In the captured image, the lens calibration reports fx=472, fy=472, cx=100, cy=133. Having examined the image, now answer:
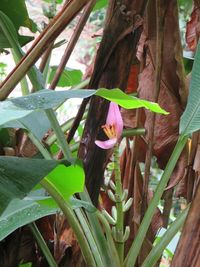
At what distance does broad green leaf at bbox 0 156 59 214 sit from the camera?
33cm

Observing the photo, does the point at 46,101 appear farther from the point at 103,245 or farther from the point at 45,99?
the point at 103,245

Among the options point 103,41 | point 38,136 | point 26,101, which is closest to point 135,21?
point 103,41

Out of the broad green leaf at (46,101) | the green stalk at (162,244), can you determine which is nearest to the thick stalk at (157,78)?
the green stalk at (162,244)

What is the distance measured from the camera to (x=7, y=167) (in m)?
0.35

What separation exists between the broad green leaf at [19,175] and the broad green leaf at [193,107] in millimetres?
178

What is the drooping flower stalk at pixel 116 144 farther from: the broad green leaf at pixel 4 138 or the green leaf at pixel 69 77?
the green leaf at pixel 69 77

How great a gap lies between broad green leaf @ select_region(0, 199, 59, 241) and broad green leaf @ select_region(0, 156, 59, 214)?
12 centimetres

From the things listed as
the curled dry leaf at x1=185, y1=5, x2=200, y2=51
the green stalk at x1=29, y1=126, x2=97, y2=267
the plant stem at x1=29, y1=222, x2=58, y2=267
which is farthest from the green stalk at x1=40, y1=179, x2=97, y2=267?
the curled dry leaf at x1=185, y1=5, x2=200, y2=51

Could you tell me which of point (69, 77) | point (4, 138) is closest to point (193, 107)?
point (4, 138)

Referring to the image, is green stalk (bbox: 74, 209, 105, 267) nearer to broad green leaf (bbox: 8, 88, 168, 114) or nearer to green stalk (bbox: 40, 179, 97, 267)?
green stalk (bbox: 40, 179, 97, 267)

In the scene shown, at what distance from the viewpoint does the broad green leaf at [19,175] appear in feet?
1.09

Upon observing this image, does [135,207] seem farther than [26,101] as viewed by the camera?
Yes

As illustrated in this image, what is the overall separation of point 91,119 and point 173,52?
0.56 ft

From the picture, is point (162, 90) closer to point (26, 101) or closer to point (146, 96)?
point (146, 96)
